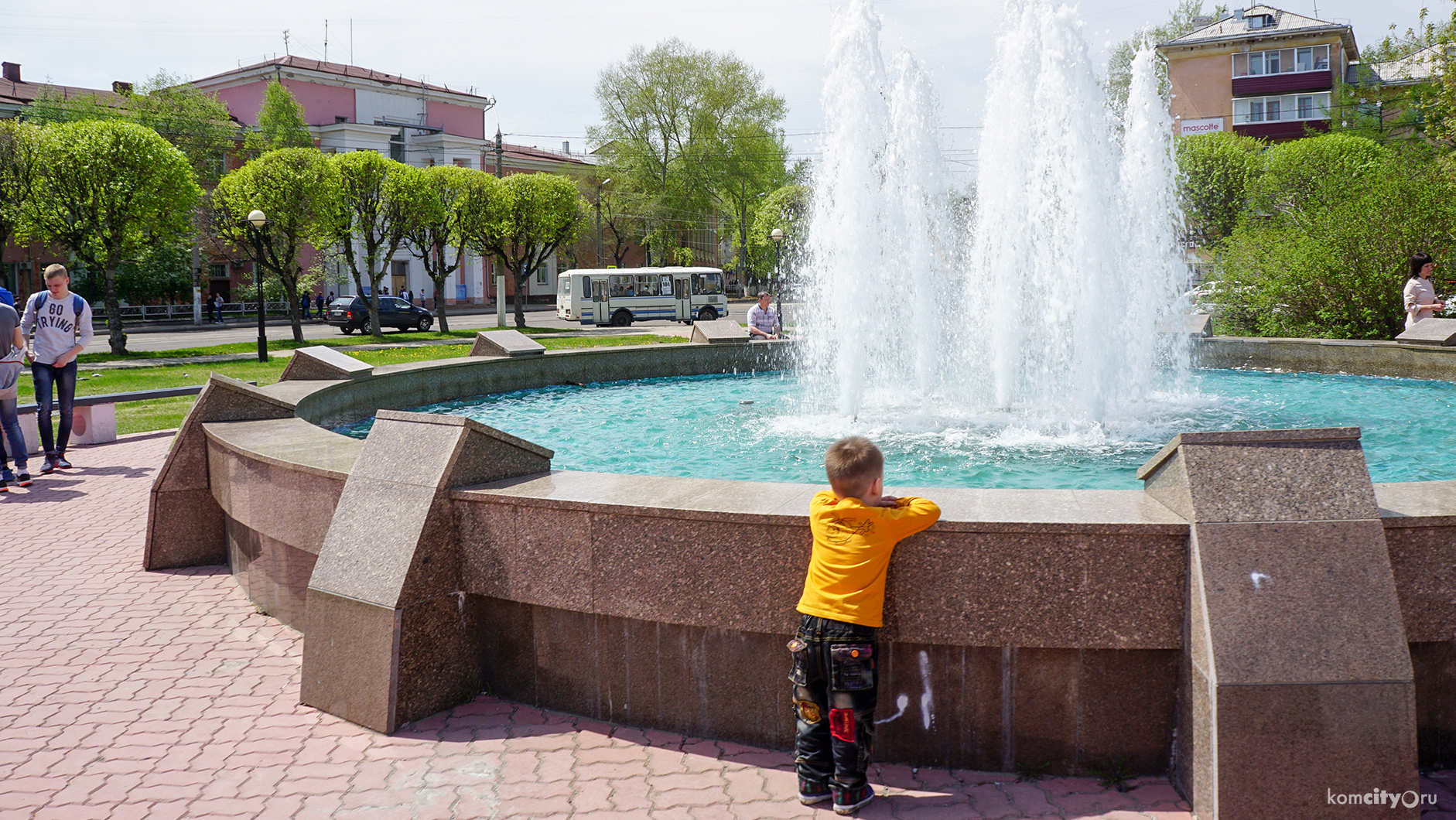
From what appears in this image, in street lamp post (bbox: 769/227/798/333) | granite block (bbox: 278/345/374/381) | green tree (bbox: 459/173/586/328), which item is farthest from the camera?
street lamp post (bbox: 769/227/798/333)

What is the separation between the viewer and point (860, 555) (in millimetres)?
3166

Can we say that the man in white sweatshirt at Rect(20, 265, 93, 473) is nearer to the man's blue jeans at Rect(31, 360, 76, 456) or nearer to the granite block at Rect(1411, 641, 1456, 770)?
the man's blue jeans at Rect(31, 360, 76, 456)

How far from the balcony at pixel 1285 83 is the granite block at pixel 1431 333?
48552mm

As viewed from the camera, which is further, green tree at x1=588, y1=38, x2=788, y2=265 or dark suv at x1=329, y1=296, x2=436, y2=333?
green tree at x1=588, y1=38, x2=788, y2=265

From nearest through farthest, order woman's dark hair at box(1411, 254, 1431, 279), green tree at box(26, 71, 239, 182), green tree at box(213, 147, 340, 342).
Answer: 1. woman's dark hair at box(1411, 254, 1431, 279)
2. green tree at box(213, 147, 340, 342)
3. green tree at box(26, 71, 239, 182)

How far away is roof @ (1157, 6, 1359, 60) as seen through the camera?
52.6m

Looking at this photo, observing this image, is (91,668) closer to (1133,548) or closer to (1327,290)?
(1133,548)

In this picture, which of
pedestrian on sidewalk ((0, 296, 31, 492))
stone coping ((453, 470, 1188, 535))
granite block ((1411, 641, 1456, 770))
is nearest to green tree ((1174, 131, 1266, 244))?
pedestrian on sidewalk ((0, 296, 31, 492))

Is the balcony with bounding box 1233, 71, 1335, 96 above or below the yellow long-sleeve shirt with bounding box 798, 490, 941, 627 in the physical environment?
above

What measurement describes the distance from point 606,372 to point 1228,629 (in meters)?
11.1

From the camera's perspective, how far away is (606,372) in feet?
44.4

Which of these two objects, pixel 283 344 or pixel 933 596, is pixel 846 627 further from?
pixel 283 344

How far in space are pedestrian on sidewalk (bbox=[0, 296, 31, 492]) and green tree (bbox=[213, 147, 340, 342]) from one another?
63.1ft

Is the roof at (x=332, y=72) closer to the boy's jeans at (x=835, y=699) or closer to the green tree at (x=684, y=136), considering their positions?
the green tree at (x=684, y=136)
